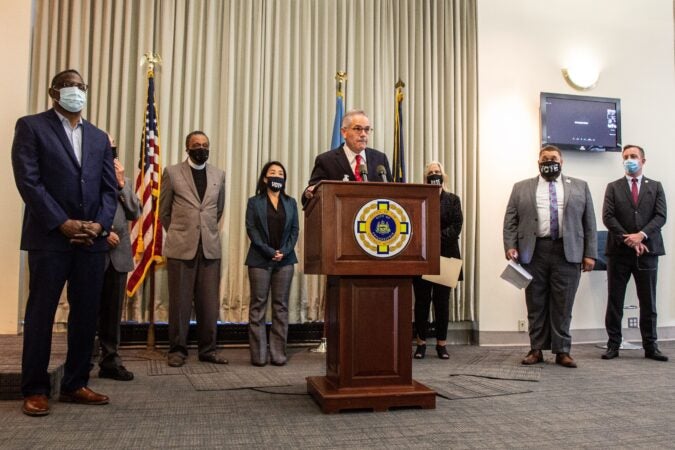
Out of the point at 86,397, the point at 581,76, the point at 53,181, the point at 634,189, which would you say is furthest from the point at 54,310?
the point at 581,76

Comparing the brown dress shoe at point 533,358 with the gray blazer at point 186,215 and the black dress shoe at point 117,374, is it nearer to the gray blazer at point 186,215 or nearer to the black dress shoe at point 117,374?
the gray blazer at point 186,215

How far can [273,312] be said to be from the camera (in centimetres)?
454

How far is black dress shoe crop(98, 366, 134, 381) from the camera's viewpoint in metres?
3.54

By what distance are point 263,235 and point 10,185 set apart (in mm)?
2007

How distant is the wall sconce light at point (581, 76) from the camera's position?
18.6 feet

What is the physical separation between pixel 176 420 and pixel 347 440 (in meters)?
0.80

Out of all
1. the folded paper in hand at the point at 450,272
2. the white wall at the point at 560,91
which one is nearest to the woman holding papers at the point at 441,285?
the folded paper in hand at the point at 450,272

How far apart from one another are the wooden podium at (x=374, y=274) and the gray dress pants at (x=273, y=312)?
149 cm

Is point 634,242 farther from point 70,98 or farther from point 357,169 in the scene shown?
point 70,98

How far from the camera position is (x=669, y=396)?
3.21 meters

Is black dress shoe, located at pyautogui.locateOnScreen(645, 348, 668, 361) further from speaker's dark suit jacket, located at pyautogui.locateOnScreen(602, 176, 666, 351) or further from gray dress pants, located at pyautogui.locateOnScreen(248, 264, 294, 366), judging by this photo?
gray dress pants, located at pyautogui.locateOnScreen(248, 264, 294, 366)

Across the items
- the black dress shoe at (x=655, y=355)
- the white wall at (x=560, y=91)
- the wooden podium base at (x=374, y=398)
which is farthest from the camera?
the white wall at (x=560, y=91)

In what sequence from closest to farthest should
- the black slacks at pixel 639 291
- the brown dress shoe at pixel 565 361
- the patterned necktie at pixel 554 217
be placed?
the brown dress shoe at pixel 565 361 < the patterned necktie at pixel 554 217 < the black slacks at pixel 639 291

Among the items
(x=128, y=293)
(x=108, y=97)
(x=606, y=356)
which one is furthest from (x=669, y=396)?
(x=108, y=97)
